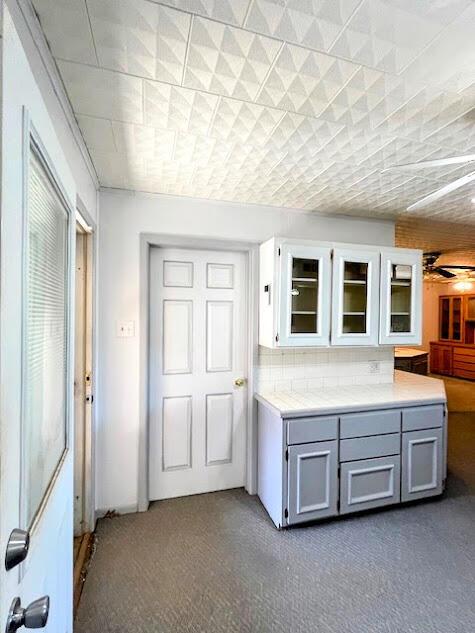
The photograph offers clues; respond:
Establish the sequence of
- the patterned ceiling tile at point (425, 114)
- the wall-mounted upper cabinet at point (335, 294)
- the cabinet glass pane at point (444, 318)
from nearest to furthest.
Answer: the patterned ceiling tile at point (425, 114)
the wall-mounted upper cabinet at point (335, 294)
the cabinet glass pane at point (444, 318)

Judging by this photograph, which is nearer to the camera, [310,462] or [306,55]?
[306,55]

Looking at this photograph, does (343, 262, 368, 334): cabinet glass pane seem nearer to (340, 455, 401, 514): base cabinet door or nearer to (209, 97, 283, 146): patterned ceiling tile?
(340, 455, 401, 514): base cabinet door

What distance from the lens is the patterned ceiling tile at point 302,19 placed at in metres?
0.90

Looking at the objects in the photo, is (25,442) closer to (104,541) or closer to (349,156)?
(104,541)

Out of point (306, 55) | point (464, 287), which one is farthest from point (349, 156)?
point (464, 287)

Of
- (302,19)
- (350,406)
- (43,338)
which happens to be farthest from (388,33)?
(350,406)

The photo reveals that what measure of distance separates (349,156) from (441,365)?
25.3 ft

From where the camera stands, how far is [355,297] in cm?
253

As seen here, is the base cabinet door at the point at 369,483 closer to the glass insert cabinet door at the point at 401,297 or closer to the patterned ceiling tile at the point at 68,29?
the glass insert cabinet door at the point at 401,297

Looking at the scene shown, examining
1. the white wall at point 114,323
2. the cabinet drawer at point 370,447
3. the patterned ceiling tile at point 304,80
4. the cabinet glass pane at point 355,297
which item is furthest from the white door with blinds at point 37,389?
the cabinet glass pane at point 355,297

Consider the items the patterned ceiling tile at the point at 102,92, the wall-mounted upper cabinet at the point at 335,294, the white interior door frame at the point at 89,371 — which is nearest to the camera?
the patterned ceiling tile at the point at 102,92

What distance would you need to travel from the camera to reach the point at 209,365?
254 cm

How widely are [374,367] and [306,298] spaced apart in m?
1.05

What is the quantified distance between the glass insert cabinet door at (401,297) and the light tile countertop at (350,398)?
417 mm
